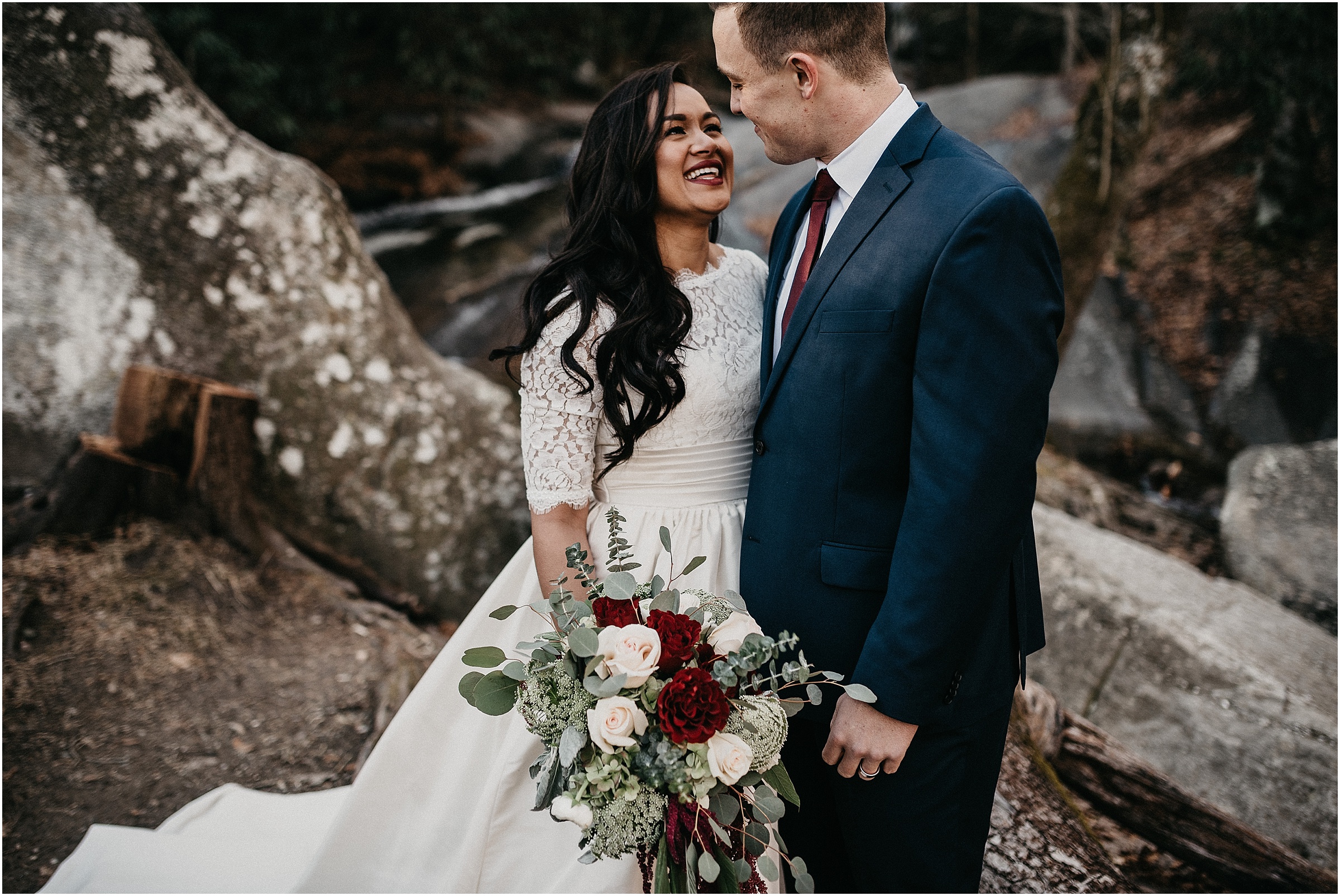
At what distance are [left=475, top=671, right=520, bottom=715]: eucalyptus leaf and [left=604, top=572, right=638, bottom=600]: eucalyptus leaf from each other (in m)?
0.25

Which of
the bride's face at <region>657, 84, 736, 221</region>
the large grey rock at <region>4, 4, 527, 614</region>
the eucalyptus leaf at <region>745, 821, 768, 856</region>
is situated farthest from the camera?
the large grey rock at <region>4, 4, 527, 614</region>

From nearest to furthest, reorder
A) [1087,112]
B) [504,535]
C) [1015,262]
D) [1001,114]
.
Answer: [1015,262] → [504,535] → [1087,112] → [1001,114]

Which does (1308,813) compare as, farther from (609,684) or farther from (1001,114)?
(1001,114)

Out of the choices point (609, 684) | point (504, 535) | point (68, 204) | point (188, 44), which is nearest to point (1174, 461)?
point (504, 535)

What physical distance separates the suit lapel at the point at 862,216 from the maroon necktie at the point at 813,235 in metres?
0.08

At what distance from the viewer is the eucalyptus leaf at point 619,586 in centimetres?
133

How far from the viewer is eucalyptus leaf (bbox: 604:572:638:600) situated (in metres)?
1.33

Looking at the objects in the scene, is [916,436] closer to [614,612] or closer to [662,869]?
[614,612]

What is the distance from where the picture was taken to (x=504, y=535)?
12.6 ft

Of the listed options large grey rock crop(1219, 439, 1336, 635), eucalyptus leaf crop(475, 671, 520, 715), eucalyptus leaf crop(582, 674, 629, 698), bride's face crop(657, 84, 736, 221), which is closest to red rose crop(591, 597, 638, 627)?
eucalyptus leaf crop(582, 674, 629, 698)

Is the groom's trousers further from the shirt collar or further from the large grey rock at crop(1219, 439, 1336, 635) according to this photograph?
the large grey rock at crop(1219, 439, 1336, 635)

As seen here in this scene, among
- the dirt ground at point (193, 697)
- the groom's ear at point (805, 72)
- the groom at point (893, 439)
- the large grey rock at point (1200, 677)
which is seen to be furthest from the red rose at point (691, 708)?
the large grey rock at point (1200, 677)

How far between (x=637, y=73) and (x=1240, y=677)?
11.2 feet

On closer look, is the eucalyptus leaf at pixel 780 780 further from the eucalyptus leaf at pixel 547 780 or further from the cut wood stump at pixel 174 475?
the cut wood stump at pixel 174 475
